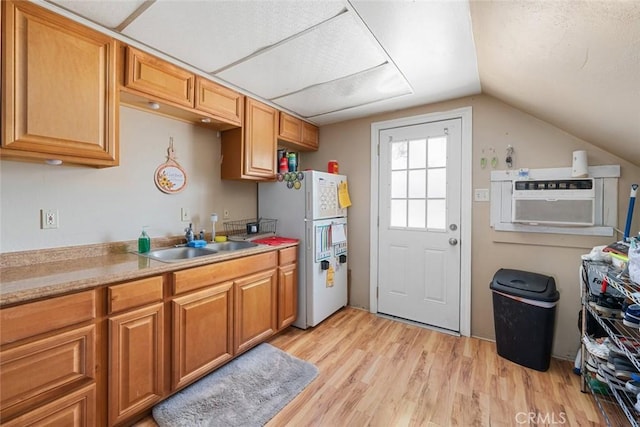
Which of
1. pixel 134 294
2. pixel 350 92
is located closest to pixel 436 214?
pixel 350 92

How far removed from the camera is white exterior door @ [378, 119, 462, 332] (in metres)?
2.59

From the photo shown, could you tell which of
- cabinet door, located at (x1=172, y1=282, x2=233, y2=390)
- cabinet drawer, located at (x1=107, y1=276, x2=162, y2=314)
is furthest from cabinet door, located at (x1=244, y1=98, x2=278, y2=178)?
cabinet drawer, located at (x1=107, y1=276, x2=162, y2=314)

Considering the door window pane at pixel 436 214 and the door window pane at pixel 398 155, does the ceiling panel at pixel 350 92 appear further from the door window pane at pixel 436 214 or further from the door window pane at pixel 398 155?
the door window pane at pixel 436 214

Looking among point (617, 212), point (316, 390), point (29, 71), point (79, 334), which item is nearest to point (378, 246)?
point (316, 390)

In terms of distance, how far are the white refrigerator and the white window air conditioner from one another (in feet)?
5.34

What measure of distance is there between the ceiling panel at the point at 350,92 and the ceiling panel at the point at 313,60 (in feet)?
0.34

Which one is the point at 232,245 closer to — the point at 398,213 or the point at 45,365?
the point at 45,365

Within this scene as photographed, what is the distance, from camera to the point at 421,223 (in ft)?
9.05

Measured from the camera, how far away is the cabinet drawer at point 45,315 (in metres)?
1.06

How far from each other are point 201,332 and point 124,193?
1160 millimetres

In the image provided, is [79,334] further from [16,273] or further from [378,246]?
[378,246]

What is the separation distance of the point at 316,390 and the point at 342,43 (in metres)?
2.26

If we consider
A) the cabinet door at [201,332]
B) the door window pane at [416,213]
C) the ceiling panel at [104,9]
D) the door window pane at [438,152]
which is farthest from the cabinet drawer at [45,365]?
the door window pane at [438,152]

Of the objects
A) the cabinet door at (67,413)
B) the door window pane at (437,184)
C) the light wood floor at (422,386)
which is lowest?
the light wood floor at (422,386)
